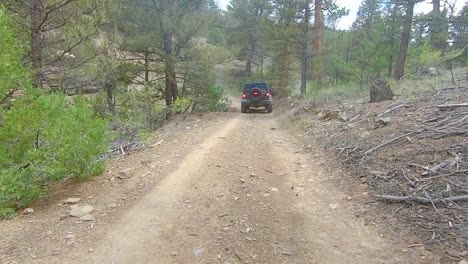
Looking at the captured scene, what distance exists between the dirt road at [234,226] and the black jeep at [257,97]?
1181 cm

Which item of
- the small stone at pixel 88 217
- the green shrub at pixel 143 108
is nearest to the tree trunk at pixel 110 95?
the green shrub at pixel 143 108

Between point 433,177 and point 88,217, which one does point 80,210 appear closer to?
point 88,217

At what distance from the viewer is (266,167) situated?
18.7ft

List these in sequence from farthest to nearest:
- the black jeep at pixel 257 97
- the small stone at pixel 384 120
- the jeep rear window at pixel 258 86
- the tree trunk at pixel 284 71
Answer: the tree trunk at pixel 284 71, the jeep rear window at pixel 258 86, the black jeep at pixel 257 97, the small stone at pixel 384 120

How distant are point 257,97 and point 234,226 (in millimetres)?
14106

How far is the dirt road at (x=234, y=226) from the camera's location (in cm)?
291

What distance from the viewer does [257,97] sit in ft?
56.3

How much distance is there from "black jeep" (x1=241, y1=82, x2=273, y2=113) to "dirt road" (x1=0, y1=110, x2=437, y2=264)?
38.7 ft

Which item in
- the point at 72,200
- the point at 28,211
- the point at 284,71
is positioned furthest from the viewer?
the point at 284,71

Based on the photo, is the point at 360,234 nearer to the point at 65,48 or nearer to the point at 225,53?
the point at 65,48

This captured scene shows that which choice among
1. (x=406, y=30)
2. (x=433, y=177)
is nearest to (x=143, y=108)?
(x=433, y=177)

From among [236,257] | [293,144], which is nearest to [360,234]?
[236,257]

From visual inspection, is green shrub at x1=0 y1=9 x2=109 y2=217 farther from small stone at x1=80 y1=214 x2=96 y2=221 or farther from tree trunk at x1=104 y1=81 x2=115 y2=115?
tree trunk at x1=104 y1=81 x2=115 y2=115

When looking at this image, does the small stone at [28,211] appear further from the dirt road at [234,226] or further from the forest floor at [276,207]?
the dirt road at [234,226]
